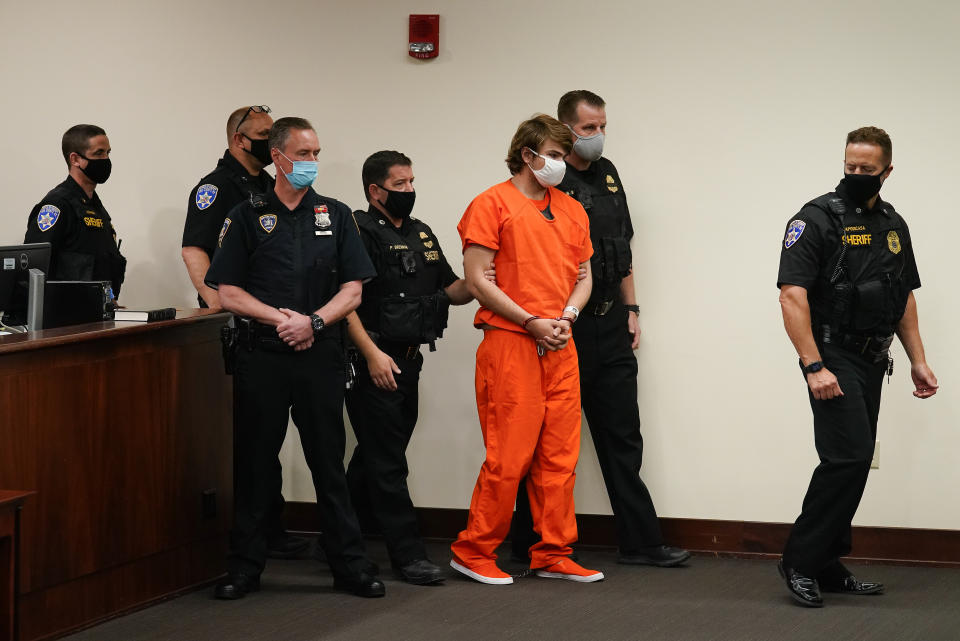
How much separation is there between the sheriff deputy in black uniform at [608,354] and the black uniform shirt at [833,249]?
0.85 metres

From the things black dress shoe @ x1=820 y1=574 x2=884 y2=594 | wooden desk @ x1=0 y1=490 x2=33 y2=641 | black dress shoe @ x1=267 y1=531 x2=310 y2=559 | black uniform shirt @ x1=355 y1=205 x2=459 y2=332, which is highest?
black uniform shirt @ x1=355 y1=205 x2=459 y2=332

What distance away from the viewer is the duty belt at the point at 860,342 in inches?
149

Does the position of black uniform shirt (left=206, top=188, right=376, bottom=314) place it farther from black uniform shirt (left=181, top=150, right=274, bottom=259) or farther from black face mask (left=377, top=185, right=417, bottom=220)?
black uniform shirt (left=181, top=150, right=274, bottom=259)

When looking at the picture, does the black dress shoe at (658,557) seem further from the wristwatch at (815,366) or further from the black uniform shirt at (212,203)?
the black uniform shirt at (212,203)

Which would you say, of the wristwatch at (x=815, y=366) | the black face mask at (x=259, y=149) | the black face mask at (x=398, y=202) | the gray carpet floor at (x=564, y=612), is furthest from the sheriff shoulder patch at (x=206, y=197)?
the wristwatch at (x=815, y=366)

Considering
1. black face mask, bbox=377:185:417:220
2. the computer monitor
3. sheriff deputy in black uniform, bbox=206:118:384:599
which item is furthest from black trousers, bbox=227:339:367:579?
the computer monitor

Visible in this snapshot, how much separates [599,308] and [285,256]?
4.32 feet

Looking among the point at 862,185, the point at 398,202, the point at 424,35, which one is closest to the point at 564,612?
the point at 398,202

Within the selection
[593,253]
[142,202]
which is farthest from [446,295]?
[142,202]

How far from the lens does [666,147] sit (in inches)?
Answer: 187

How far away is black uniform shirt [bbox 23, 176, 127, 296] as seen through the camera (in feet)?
15.6

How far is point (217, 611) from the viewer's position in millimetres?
3771

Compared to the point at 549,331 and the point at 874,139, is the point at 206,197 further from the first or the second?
the point at 874,139

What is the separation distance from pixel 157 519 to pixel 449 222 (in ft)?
6.13
